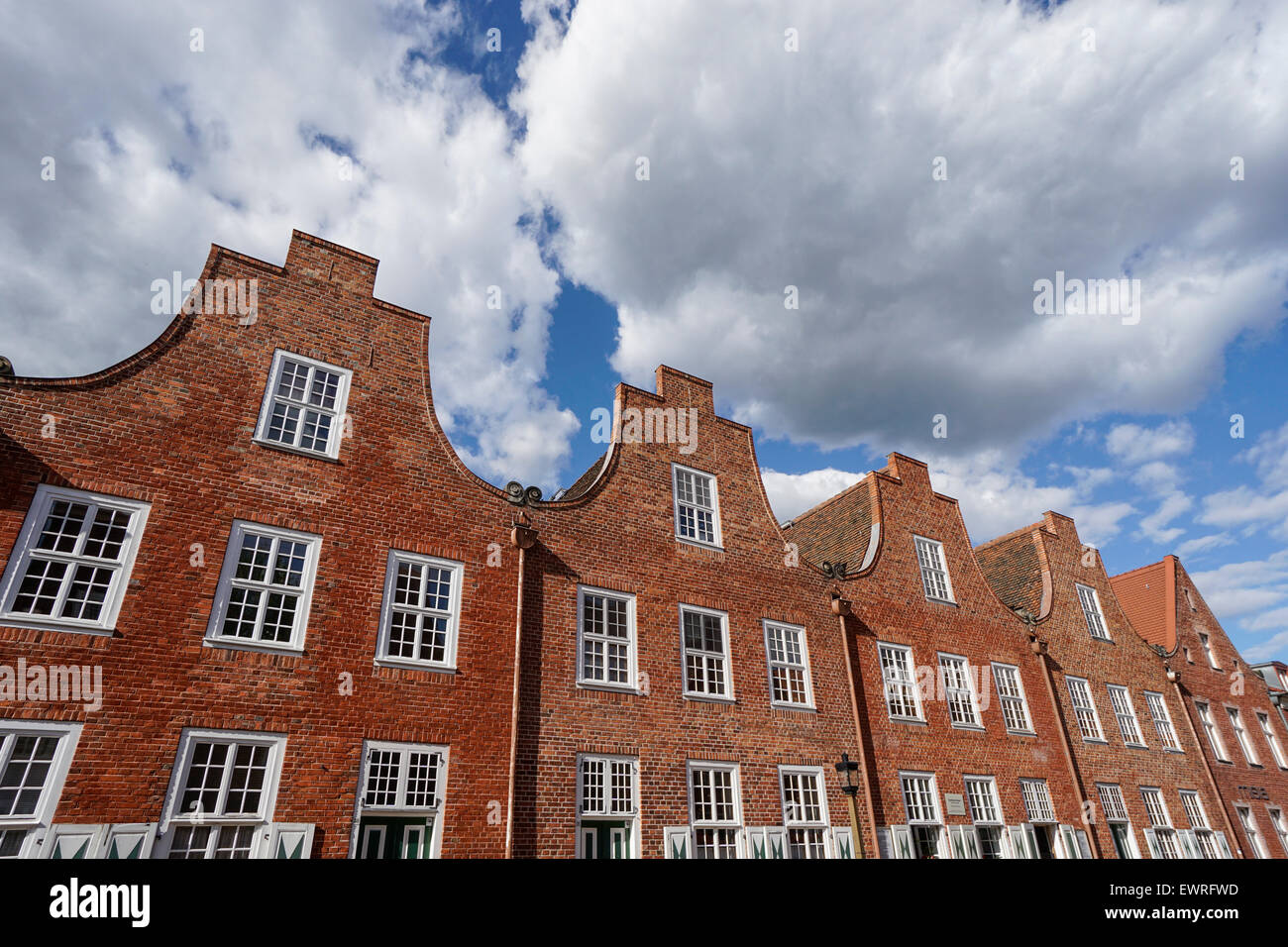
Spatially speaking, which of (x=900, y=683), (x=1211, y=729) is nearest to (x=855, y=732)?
(x=900, y=683)

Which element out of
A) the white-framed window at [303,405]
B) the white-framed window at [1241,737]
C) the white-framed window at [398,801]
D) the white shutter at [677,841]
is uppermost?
the white-framed window at [303,405]

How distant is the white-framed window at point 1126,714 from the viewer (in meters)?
25.1

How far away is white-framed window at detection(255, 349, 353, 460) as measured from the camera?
1332 cm

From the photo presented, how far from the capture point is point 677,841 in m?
14.0

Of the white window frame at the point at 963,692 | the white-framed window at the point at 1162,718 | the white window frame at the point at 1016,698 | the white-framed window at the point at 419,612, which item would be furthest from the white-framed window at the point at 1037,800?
the white-framed window at the point at 419,612

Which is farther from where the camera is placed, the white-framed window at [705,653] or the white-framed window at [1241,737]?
the white-framed window at [1241,737]

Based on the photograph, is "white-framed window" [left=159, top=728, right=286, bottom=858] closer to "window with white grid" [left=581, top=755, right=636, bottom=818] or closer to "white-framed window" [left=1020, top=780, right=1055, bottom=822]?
"window with white grid" [left=581, top=755, right=636, bottom=818]

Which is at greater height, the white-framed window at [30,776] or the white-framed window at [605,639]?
the white-framed window at [605,639]

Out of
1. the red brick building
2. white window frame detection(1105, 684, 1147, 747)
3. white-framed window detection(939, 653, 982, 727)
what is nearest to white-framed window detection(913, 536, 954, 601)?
white-framed window detection(939, 653, 982, 727)

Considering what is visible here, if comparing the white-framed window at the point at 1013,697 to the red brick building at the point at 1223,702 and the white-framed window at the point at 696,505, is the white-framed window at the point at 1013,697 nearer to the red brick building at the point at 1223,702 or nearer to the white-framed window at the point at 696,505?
the red brick building at the point at 1223,702

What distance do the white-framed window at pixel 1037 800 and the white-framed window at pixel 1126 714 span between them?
20.1ft

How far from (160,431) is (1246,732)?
41.1 metres

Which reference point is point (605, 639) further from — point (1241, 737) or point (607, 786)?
point (1241, 737)

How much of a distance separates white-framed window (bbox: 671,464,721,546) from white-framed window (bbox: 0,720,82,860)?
12090 mm
